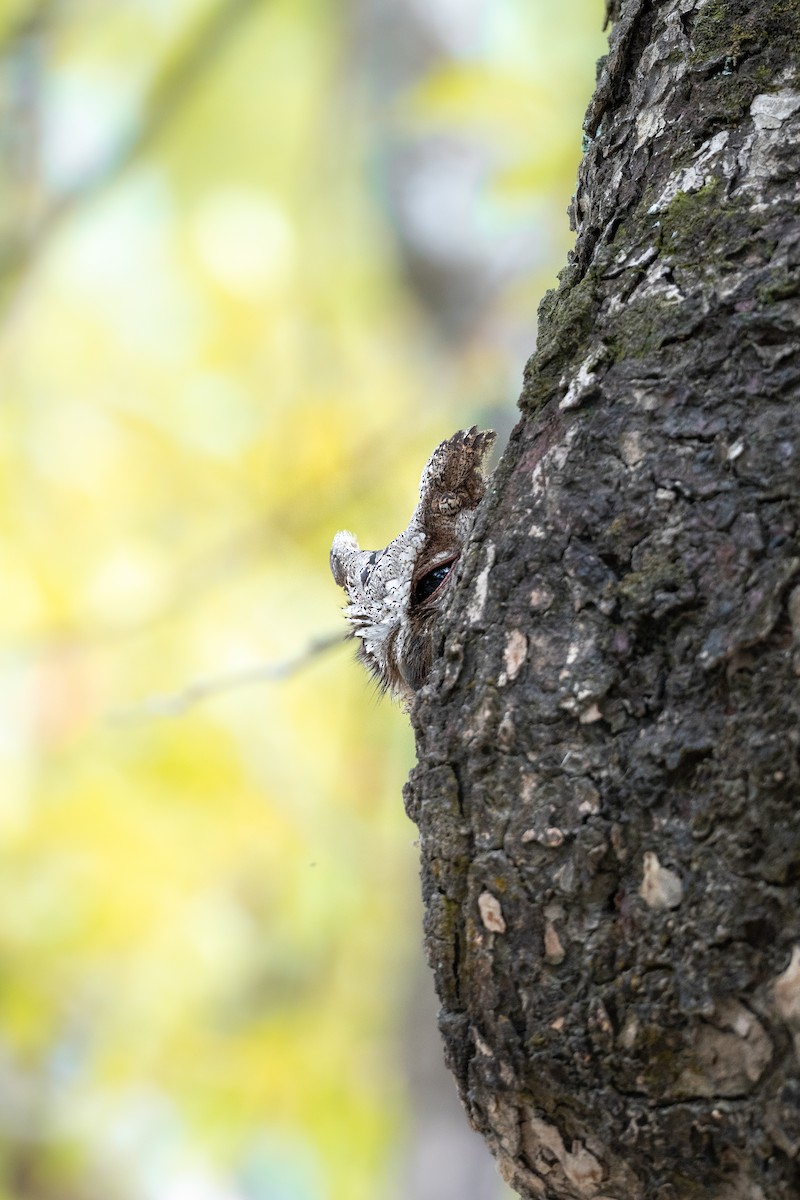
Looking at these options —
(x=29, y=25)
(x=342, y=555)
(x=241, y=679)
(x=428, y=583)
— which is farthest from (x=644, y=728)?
(x=29, y=25)

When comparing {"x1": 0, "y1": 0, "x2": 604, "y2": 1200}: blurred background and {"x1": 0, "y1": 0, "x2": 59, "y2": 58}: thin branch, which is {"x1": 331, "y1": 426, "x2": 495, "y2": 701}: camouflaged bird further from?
{"x1": 0, "y1": 0, "x2": 59, "y2": 58}: thin branch

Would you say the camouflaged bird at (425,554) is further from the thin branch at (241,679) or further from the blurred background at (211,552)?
the blurred background at (211,552)

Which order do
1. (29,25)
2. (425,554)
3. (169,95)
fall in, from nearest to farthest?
(425,554) < (169,95) < (29,25)

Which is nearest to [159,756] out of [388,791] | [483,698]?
[388,791]

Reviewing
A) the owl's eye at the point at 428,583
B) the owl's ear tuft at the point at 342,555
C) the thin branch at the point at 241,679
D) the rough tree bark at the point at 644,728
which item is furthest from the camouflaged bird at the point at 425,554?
the thin branch at the point at 241,679

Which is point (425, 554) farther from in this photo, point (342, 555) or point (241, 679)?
point (241, 679)

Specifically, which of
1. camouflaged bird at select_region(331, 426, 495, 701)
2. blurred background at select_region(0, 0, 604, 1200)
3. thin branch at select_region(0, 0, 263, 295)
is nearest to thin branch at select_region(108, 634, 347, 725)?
camouflaged bird at select_region(331, 426, 495, 701)
